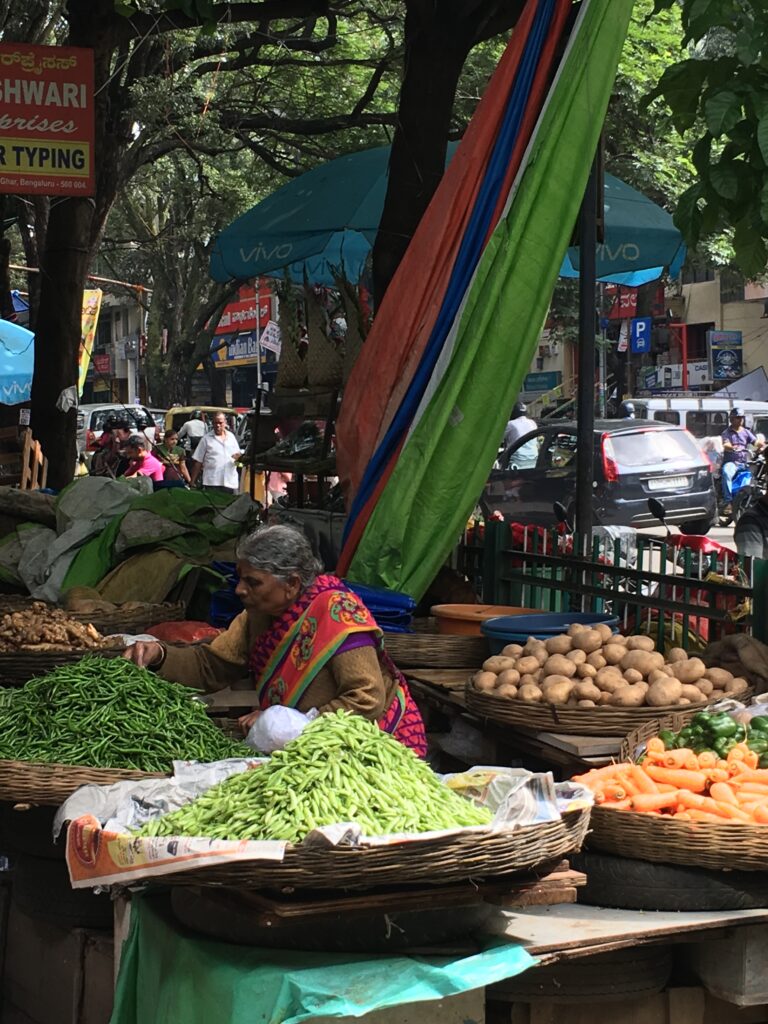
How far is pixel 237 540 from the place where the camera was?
24.9 feet

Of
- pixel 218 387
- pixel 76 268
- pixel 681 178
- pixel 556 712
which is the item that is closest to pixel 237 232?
pixel 76 268

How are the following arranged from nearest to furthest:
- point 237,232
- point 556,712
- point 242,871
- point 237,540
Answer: point 242,871 < point 556,712 < point 237,540 < point 237,232

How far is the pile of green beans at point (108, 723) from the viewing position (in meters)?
3.94

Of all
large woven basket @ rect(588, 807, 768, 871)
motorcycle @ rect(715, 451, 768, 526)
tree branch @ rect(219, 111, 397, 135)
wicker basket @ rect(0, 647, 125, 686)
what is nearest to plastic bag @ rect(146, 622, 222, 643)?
wicker basket @ rect(0, 647, 125, 686)

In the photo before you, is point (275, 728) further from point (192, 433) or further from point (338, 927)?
point (192, 433)

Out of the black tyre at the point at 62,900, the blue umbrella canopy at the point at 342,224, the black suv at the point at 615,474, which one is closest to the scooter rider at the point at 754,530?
the blue umbrella canopy at the point at 342,224

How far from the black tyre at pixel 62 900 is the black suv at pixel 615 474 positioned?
1167 centimetres

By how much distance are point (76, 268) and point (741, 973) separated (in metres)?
9.76

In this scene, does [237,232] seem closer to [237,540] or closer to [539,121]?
[237,540]

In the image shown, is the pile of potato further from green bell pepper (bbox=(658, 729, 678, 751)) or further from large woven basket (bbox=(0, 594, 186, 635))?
large woven basket (bbox=(0, 594, 186, 635))

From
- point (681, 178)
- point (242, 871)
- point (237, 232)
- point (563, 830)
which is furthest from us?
point (681, 178)

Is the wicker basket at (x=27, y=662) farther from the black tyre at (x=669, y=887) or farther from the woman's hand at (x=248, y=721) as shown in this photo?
the black tyre at (x=669, y=887)

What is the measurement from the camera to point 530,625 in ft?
18.3

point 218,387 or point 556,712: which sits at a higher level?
point 218,387
